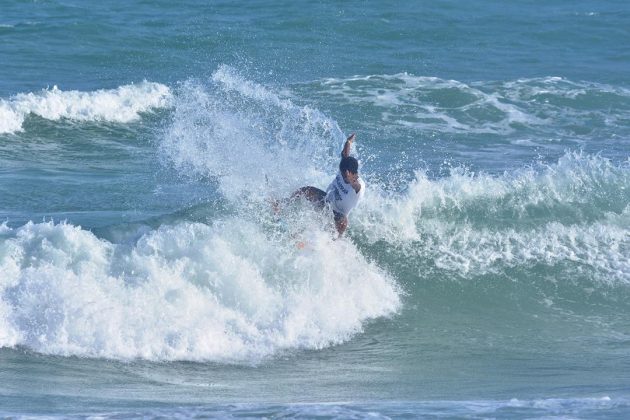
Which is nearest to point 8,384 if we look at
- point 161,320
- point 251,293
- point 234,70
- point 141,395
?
point 141,395

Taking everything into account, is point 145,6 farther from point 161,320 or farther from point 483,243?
point 161,320

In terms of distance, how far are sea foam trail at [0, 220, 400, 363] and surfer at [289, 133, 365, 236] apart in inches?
15.1

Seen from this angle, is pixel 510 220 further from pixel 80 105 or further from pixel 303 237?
pixel 80 105

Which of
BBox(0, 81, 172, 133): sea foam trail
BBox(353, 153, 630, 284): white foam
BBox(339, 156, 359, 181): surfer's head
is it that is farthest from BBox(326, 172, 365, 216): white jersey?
BBox(0, 81, 172, 133): sea foam trail

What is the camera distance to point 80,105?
800 inches

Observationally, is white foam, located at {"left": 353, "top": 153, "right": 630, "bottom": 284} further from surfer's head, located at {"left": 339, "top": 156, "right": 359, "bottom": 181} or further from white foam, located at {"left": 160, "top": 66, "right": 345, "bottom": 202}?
surfer's head, located at {"left": 339, "top": 156, "right": 359, "bottom": 181}

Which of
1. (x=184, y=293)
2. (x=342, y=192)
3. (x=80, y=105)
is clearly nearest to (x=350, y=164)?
(x=342, y=192)

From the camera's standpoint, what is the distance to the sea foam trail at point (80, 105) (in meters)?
19.5

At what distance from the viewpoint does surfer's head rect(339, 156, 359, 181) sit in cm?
1162

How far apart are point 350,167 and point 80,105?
1011 centimetres

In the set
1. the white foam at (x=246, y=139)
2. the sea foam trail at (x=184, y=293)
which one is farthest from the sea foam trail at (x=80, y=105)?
the sea foam trail at (x=184, y=293)

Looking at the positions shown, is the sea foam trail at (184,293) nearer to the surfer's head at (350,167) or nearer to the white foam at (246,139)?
the surfer's head at (350,167)

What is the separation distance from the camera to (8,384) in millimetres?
9102

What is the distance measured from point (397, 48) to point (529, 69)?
3.44m
